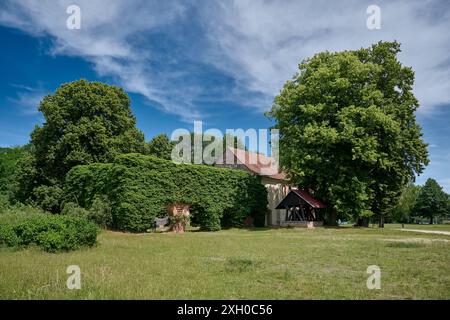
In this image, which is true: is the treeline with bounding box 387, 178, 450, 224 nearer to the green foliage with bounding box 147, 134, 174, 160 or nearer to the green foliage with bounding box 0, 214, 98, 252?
the green foliage with bounding box 147, 134, 174, 160

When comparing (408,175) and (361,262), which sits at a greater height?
(408,175)

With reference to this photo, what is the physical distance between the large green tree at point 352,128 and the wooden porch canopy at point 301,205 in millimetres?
1144

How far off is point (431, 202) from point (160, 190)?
76.3m

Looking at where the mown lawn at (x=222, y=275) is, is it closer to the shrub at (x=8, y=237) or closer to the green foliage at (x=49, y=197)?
the shrub at (x=8, y=237)

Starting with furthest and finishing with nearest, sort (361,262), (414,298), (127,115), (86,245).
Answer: (127,115) → (86,245) → (361,262) → (414,298)

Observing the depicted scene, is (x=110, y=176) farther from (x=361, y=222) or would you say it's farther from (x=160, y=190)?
(x=361, y=222)

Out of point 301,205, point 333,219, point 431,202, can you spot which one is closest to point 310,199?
point 301,205

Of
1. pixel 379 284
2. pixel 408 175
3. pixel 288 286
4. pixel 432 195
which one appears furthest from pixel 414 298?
pixel 432 195

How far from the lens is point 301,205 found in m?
38.4

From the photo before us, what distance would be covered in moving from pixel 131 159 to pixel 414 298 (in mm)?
24244

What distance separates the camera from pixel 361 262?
1173cm
